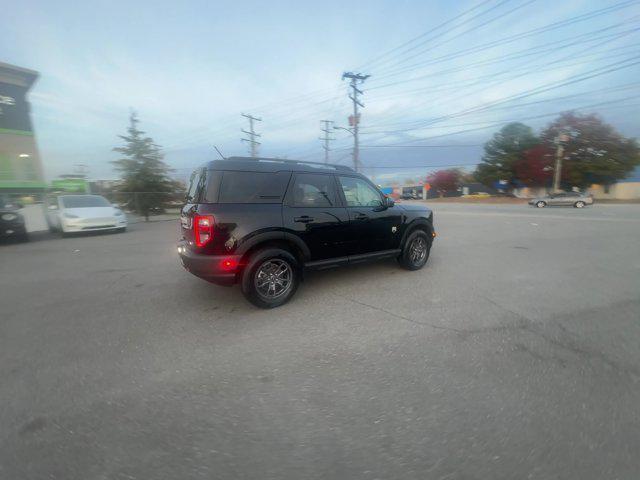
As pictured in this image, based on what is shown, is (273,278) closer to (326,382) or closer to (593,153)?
(326,382)

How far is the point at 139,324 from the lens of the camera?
3551 millimetres

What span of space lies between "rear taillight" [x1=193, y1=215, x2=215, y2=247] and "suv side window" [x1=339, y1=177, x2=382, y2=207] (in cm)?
210

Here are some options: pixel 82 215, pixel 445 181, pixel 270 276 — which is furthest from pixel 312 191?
pixel 445 181

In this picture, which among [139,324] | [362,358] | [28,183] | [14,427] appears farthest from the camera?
[28,183]

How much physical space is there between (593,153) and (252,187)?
170 feet

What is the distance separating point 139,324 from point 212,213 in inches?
62.7

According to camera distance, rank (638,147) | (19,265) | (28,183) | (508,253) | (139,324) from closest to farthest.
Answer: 1. (139,324)
2. (19,265)
3. (508,253)
4. (28,183)
5. (638,147)

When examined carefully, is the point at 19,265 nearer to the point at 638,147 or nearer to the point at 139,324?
the point at 139,324

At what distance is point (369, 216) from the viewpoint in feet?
15.9

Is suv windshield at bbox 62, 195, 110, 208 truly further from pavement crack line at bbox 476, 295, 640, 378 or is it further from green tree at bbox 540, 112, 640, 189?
green tree at bbox 540, 112, 640, 189

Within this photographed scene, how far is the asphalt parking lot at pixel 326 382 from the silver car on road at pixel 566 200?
30017 mm

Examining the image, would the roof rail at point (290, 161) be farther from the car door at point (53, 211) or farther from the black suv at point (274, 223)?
the car door at point (53, 211)

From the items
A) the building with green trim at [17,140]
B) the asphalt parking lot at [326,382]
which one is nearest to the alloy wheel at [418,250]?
the asphalt parking lot at [326,382]

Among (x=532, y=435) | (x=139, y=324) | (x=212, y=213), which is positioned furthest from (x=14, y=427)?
(x=532, y=435)
